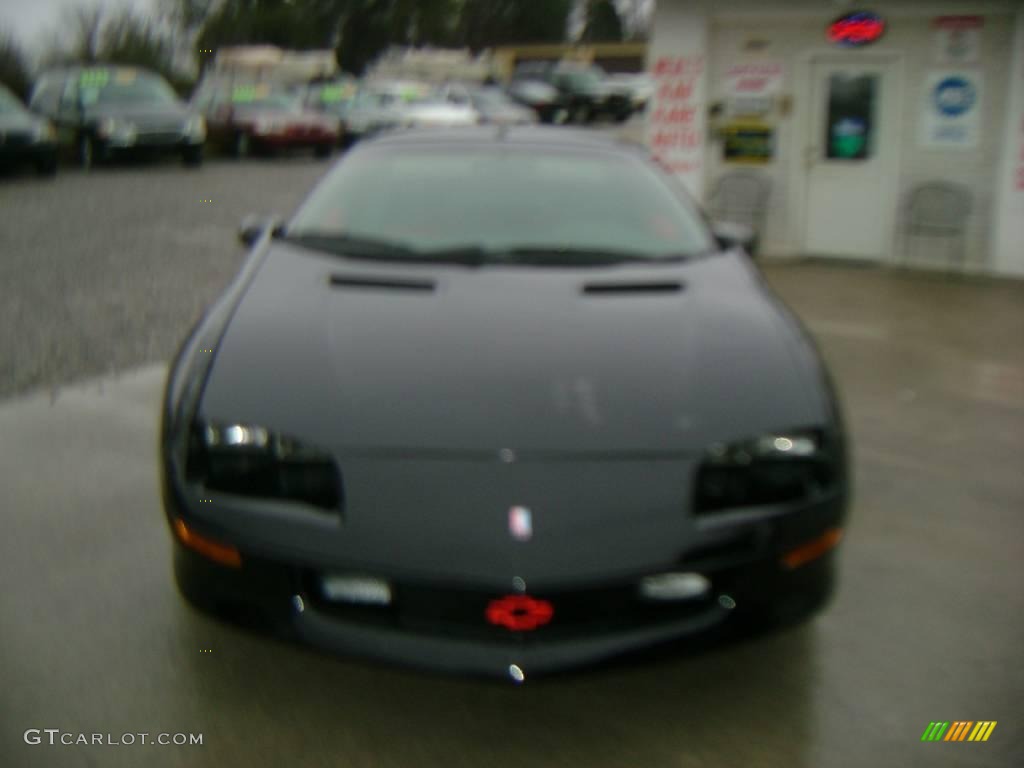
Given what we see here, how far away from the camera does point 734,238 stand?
13.7ft

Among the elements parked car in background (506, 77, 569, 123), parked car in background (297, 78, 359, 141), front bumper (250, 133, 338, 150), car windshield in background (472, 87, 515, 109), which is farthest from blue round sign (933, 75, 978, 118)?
parked car in background (506, 77, 569, 123)

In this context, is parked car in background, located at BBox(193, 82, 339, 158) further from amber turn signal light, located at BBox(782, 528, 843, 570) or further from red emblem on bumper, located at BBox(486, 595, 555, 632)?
red emblem on bumper, located at BBox(486, 595, 555, 632)

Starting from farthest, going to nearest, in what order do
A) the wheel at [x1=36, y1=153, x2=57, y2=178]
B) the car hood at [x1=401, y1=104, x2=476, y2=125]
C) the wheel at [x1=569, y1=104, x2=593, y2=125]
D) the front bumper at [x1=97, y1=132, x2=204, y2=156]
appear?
the wheel at [x1=569, y1=104, x2=593, y2=125], the car hood at [x1=401, y1=104, x2=476, y2=125], the front bumper at [x1=97, y1=132, x2=204, y2=156], the wheel at [x1=36, y1=153, x2=57, y2=178]

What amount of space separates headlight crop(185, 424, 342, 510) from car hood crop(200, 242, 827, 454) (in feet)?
0.13

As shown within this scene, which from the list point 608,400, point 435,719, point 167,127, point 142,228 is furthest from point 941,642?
point 167,127

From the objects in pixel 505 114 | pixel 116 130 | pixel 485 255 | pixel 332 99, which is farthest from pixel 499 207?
pixel 505 114

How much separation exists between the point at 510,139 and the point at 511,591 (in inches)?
101

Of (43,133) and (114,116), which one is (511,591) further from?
(114,116)

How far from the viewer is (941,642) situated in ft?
10.7

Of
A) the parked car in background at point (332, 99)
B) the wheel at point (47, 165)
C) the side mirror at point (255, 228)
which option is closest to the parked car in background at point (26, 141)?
the wheel at point (47, 165)

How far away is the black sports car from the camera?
254cm

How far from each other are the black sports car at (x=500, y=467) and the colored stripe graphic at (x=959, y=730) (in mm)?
434

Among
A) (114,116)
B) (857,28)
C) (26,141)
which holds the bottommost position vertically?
(26,141)

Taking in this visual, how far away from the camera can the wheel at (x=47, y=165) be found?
17.7 metres
